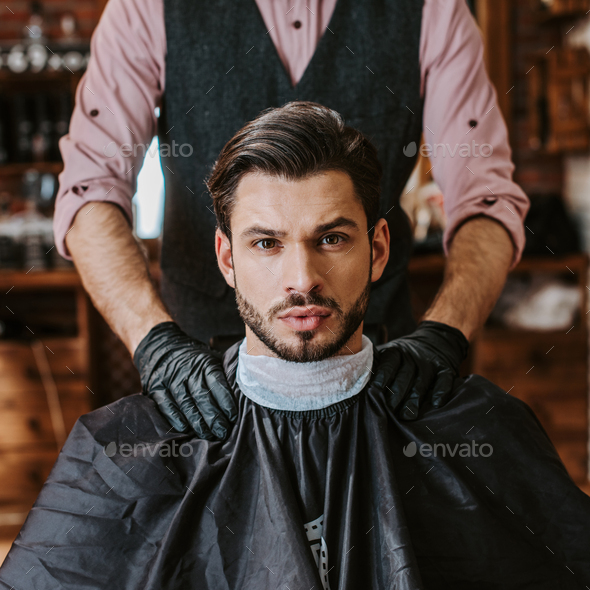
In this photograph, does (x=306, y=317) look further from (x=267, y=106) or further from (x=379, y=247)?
(x=267, y=106)

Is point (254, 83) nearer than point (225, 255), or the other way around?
point (225, 255)

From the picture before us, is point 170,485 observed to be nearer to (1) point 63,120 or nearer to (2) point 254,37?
(2) point 254,37

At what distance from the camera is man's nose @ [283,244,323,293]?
116 cm

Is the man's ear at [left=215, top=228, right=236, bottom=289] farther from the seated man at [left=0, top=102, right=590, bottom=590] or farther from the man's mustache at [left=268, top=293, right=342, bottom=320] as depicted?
the man's mustache at [left=268, top=293, right=342, bottom=320]

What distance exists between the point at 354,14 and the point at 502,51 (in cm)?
257

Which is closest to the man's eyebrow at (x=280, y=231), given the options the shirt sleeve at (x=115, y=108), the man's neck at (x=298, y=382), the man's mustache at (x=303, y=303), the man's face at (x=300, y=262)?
the man's face at (x=300, y=262)

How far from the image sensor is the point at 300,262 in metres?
1.17

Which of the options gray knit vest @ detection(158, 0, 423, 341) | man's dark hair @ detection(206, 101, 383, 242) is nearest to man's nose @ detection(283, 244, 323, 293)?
man's dark hair @ detection(206, 101, 383, 242)

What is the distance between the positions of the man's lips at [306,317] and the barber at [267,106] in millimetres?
408

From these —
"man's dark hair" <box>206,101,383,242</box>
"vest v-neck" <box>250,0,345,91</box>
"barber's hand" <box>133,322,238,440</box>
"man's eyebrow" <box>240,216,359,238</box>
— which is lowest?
"barber's hand" <box>133,322,238,440</box>

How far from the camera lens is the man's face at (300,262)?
3.89 ft

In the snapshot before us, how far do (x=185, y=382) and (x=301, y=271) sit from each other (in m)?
0.37

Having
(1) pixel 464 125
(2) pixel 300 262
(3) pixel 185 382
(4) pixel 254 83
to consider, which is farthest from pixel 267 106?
(3) pixel 185 382

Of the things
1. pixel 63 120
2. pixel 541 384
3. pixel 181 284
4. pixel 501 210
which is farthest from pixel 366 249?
pixel 63 120
